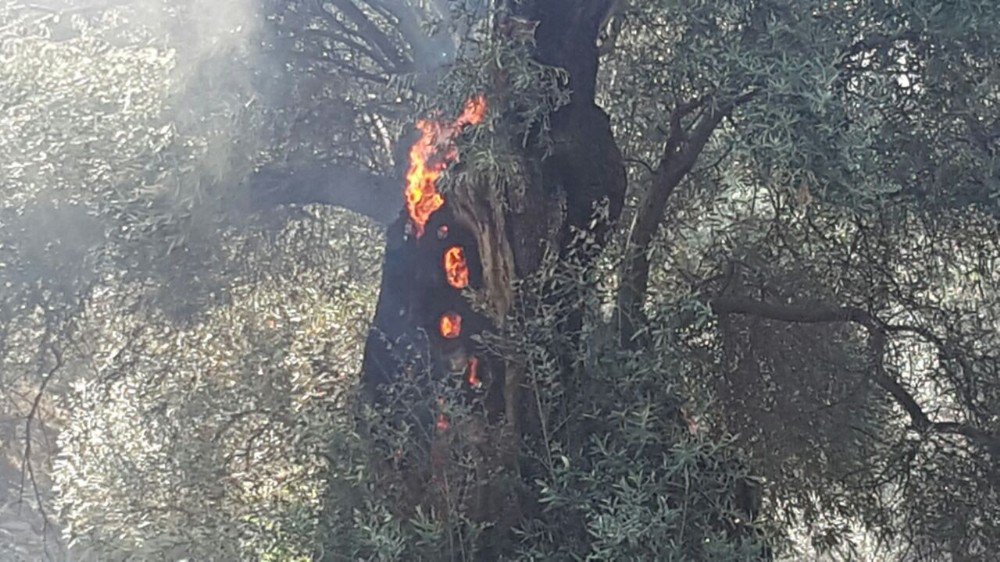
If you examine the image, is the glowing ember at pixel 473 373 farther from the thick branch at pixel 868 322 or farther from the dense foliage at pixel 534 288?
the thick branch at pixel 868 322

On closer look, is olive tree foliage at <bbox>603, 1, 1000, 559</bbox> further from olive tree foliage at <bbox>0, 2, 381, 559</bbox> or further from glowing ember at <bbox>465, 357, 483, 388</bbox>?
olive tree foliage at <bbox>0, 2, 381, 559</bbox>

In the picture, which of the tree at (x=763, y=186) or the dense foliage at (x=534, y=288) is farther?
the dense foliage at (x=534, y=288)

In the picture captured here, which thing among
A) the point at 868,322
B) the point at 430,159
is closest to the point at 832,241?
the point at 868,322

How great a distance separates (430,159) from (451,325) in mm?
869

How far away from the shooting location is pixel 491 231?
602 centimetres

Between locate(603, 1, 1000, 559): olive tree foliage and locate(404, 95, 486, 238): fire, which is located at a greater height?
locate(404, 95, 486, 238): fire

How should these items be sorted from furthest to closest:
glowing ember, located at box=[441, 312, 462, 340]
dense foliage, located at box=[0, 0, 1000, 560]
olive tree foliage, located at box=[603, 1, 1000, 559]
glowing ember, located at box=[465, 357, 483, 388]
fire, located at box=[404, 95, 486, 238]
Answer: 1. glowing ember, located at box=[441, 312, 462, 340]
2. glowing ember, located at box=[465, 357, 483, 388]
3. fire, located at box=[404, 95, 486, 238]
4. dense foliage, located at box=[0, 0, 1000, 560]
5. olive tree foliage, located at box=[603, 1, 1000, 559]

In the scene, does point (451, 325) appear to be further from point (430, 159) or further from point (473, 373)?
point (430, 159)

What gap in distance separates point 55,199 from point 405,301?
1969 mm

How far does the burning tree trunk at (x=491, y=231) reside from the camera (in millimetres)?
5969

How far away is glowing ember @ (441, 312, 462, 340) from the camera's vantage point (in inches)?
248

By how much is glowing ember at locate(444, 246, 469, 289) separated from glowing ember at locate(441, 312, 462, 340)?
0.15 metres

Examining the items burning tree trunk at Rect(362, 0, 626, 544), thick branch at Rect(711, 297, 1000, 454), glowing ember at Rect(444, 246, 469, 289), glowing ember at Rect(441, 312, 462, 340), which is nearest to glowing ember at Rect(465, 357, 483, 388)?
burning tree trunk at Rect(362, 0, 626, 544)

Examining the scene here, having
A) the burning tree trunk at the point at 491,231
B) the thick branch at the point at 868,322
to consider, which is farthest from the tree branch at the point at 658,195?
the thick branch at the point at 868,322
